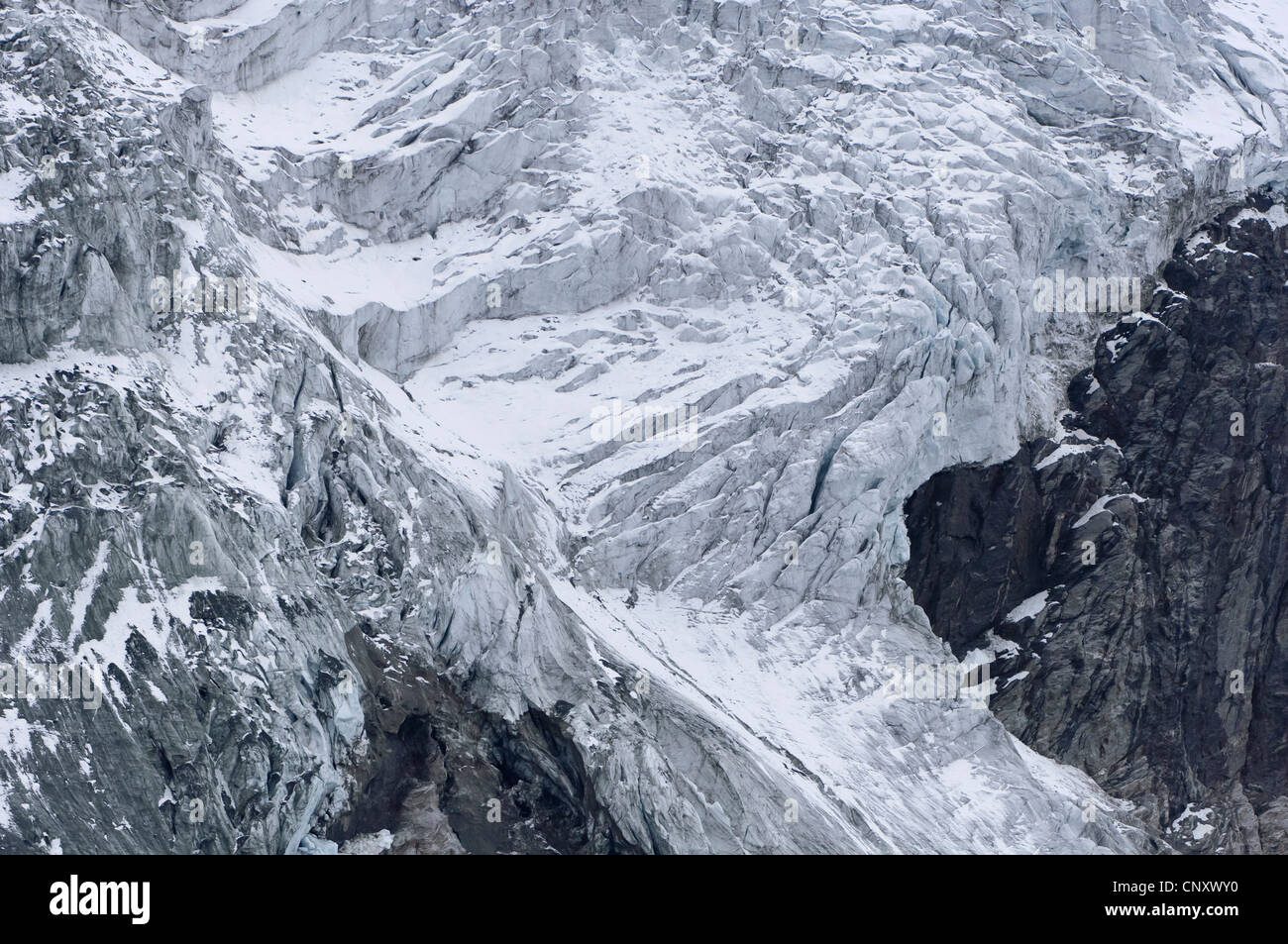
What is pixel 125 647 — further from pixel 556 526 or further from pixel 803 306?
pixel 803 306

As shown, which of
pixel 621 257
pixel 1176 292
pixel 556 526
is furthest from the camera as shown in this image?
pixel 1176 292

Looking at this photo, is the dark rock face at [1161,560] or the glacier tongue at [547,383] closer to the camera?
the glacier tongue at [547,383]

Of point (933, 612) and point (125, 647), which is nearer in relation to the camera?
point (125, 647)

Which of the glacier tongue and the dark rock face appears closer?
the glacier tongue

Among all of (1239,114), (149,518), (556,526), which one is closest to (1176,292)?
(1239,114)
